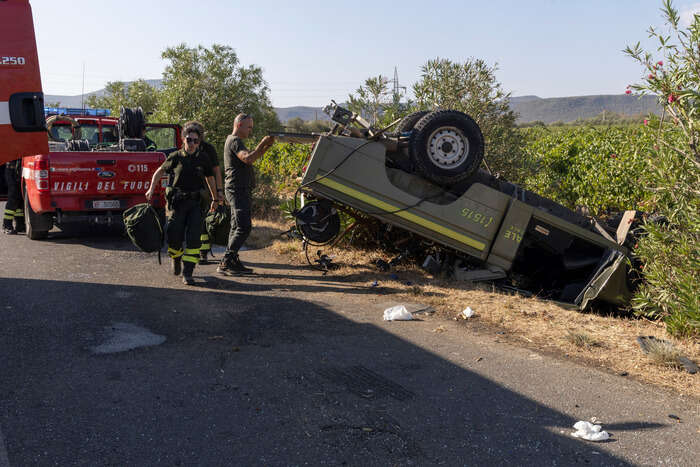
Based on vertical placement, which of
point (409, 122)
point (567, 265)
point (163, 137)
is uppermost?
point (409, 122)

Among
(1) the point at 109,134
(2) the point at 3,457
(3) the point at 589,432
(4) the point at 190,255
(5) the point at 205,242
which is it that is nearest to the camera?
(2) the point at 3,457

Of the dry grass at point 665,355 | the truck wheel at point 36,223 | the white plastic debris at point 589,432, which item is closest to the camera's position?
the white plastic debris at point 589,432

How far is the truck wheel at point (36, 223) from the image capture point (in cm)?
950

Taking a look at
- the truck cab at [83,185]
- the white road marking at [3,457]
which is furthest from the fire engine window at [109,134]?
the white road marking at [3,457]

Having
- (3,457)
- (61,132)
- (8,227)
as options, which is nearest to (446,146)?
(3,457)

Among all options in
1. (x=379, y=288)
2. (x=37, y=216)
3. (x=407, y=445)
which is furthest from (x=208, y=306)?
(x=37, y=216)

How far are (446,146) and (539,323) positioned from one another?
2.37 metres

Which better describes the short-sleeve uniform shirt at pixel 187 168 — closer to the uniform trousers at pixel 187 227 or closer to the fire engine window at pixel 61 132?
the uniform trousers at pixel 187 227

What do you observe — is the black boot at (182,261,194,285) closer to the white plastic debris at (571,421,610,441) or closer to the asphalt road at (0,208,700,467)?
the asphalt road at (0,208,700,467)

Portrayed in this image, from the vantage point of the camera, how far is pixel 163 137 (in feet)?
41.4

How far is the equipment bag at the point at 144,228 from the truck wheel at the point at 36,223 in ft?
11.2

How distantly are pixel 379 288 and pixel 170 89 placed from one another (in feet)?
44.4

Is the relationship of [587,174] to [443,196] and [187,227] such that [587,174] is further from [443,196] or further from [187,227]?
[187,227]

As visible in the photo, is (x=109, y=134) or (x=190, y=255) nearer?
(x=190, y=255)
